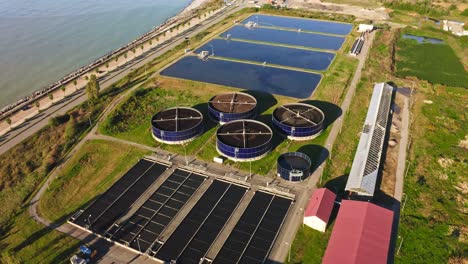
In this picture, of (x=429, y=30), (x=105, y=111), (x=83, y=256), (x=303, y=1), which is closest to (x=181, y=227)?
(x=83, y=256)

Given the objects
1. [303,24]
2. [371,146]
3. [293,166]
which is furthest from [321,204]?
[303,24]

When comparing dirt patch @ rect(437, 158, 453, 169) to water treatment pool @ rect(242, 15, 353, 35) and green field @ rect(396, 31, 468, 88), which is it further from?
water treatment pool @ rect(242, 15, 353, 35)

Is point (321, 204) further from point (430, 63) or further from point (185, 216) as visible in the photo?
point (430, 63)

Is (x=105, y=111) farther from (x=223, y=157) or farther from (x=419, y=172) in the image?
(x=419, y=172)

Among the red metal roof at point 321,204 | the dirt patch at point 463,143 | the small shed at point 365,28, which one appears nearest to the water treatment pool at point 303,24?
the small shed at point 365,28

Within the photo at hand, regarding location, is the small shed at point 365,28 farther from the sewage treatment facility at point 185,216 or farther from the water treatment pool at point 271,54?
the sewage treatment facility at point 185,216

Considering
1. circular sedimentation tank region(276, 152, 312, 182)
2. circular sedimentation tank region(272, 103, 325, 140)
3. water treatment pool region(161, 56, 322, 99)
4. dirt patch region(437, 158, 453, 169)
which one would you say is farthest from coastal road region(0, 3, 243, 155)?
dirt patch region(437, 158, 453, 169)
